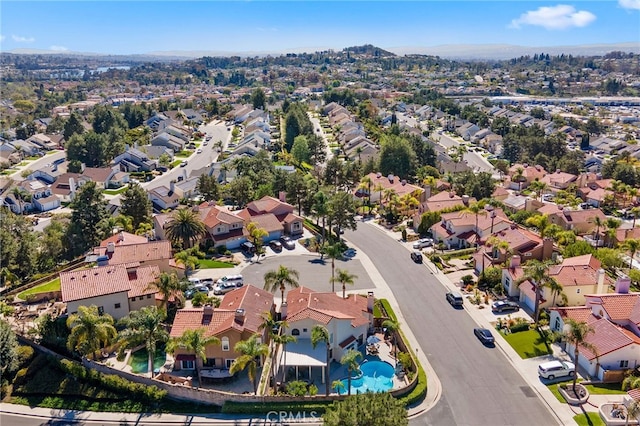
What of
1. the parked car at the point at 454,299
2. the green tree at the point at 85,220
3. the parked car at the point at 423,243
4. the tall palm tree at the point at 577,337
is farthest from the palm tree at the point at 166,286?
the tall palm tree at the point at 577,337

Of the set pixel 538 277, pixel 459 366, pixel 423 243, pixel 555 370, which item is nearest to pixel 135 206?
pixel 423 243

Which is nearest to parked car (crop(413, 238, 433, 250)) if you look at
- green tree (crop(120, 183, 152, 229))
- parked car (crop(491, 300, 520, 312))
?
parked car (crop(491, 300, 520, 312))

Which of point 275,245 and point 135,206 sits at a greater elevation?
point 135,206

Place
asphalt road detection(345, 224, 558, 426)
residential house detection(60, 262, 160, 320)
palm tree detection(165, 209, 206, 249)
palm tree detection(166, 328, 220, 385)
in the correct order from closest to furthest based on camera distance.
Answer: asphalt road detection(345, 224, 558, 426) → palm tree detection(166, 328, 220, 385) → residential house detection(60, 262, 160, 320) → palm tree detection(165, 209, 206, 249)

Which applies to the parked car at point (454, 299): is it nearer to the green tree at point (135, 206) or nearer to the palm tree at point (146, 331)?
the palm tree at point (146, 331)

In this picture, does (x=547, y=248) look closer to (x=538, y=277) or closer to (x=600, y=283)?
(x=600, y=283)


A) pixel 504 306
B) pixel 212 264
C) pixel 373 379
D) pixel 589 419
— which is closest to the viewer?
pixel 589 419

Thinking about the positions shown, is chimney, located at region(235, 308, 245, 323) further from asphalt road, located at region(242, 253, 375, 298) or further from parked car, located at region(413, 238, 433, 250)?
parked car, located at region(413, 238, 433, 250)
